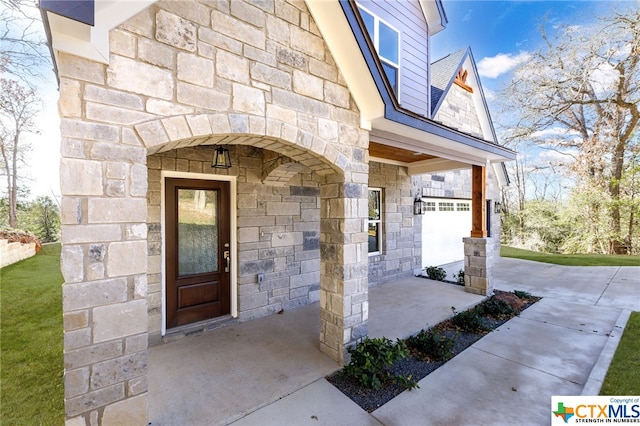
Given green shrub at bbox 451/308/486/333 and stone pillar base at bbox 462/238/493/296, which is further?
stone pillar base at bbox 462/238/493/296

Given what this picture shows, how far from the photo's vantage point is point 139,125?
202cm

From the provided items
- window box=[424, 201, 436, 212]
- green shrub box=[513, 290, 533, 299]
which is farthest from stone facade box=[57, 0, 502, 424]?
window box=[424, 201, 436, 212]

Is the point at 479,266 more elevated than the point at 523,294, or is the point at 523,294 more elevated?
the point at 479,266

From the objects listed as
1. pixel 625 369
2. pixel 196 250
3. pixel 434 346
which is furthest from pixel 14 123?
pixel 625 369

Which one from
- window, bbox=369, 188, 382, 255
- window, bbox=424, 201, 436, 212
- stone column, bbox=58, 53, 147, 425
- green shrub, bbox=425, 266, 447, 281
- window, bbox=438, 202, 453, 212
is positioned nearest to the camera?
stone column, bbox=58, 53, 147, 425

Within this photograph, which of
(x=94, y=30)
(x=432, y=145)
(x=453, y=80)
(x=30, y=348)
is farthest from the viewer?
(x=453, y=80)

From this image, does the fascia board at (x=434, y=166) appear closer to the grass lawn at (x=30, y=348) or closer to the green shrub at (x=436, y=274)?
the green shrub at (x=436, y=274)

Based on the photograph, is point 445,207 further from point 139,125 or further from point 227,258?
point 139,125

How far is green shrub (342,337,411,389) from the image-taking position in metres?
2.93

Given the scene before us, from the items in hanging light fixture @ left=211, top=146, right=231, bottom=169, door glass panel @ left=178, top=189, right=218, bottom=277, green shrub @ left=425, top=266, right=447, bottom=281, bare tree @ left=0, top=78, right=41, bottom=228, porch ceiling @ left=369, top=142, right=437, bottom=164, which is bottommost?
green shrub @ left=425, top=266, right=447, bottom=281

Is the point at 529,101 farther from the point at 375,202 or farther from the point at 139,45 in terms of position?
the point at 139,45

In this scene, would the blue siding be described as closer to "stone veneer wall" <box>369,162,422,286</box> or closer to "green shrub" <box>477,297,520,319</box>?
"stone veneer wall" <box>369,162,422,286</box>

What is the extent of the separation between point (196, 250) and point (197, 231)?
11.3 inches

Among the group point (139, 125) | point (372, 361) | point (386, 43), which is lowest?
point (372, 361)
